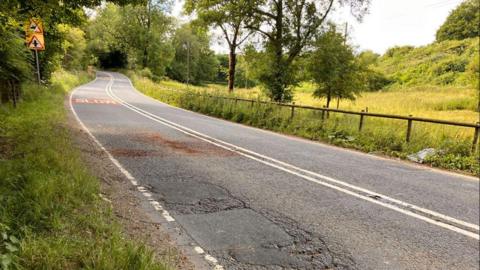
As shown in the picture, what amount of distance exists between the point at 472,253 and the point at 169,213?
384 cm

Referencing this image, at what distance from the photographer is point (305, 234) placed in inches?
175

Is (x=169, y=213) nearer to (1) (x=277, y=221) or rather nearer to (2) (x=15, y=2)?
(1) (x=277, y=221)

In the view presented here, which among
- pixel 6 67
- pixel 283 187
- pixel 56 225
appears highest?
pixel 6 67

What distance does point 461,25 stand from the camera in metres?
68.1

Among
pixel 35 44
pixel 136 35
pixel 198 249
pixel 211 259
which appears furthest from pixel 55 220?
pixel 136 35

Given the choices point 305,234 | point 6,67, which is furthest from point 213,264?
point 6,67

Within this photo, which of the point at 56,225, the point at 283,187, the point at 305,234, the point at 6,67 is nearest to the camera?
the point at 56,225

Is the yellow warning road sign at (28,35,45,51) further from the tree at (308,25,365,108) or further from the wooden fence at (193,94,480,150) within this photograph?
the tree at (308,25,365,108)

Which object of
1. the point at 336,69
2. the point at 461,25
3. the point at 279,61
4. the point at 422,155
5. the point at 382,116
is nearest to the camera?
the point at 422,155

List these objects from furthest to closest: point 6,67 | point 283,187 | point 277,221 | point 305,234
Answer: point 6,67 → point 283,187 → point 277,221 → point 305,234

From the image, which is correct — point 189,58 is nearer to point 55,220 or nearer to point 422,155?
point 422,155

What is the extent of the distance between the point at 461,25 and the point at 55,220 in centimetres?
8121

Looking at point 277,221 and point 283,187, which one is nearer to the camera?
point 277,221

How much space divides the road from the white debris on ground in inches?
39.1
